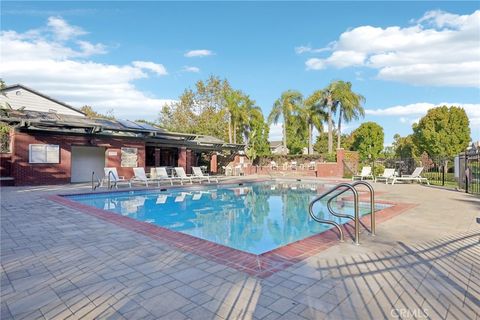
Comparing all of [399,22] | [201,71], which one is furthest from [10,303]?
[201,71]

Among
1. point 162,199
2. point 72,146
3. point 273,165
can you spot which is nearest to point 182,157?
point 72,146

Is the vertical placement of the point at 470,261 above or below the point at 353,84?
below

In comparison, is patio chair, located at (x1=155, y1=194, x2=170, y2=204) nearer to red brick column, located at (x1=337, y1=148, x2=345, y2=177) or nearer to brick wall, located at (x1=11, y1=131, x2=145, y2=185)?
brick wall, located at (x1=11, y1=131, x2=145, y2=185)

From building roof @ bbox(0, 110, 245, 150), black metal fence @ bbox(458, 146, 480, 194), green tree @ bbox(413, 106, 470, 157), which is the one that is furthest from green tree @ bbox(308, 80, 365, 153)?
black metal fence @ bbox(458, 146, 480, 194)

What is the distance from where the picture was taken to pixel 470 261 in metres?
4.18

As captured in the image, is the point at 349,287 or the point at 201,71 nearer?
the point at 349,287

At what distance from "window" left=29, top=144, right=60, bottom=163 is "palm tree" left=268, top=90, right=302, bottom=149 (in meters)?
22.4

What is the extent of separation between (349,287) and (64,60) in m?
24.5

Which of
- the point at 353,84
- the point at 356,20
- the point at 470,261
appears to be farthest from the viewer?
the point at 353,84

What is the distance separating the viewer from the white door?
19078mm

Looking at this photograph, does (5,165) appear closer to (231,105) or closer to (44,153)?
(44,153)

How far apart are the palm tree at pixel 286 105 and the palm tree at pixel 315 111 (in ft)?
3.45

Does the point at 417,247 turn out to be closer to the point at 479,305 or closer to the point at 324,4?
the point at 479,305

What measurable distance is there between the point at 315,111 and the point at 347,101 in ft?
11.3
